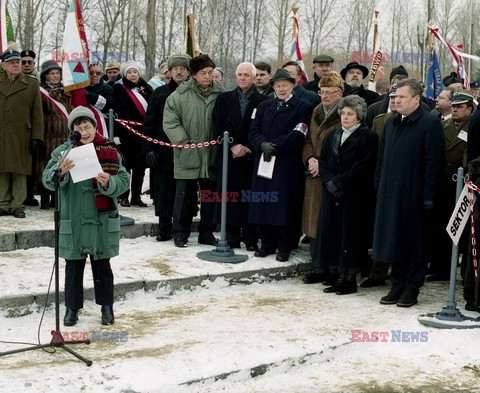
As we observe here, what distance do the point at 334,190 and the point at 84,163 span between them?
9.27ft

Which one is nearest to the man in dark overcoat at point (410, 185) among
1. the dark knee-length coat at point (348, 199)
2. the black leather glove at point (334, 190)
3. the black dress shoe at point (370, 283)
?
the dark knee-length coat at point (348, 199)

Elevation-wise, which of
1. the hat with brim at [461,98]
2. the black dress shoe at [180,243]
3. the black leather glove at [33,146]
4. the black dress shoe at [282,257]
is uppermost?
the hat with brim at [461,98]

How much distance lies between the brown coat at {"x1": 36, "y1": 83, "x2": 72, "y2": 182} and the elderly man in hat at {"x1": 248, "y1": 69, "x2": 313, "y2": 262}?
2.96 metres

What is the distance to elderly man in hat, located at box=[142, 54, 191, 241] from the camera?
8.62m

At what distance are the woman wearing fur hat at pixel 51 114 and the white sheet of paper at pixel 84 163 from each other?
425 centimetres

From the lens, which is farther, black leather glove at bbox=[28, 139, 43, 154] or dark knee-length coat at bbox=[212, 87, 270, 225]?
black leather glove at bbox=[28, 139, 43, 154]

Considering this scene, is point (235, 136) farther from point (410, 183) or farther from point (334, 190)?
point (410, 183)

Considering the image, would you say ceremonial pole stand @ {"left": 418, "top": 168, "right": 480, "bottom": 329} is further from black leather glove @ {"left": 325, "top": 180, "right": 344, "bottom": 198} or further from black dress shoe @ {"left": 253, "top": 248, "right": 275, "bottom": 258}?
black dress shoe @ {"left": 253, "top": 248, "right": 275, "bottom": 258}

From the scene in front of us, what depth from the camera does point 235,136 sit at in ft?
27.1

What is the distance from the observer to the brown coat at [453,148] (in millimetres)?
7691

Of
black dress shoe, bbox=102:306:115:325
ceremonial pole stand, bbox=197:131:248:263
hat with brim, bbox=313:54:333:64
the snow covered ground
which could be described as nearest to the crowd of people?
black dress shoe, bbox=102:306:115:325

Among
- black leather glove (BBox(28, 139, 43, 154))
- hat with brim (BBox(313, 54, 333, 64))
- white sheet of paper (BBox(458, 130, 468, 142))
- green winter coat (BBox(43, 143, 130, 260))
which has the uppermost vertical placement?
hat with brim (BBox(313, 54, 333, 64))

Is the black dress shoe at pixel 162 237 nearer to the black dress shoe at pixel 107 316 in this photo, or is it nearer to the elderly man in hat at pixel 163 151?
the elderly man in hat at pixel 163 151

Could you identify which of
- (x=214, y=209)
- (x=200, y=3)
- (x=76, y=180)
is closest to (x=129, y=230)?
(x=214, y=209)
